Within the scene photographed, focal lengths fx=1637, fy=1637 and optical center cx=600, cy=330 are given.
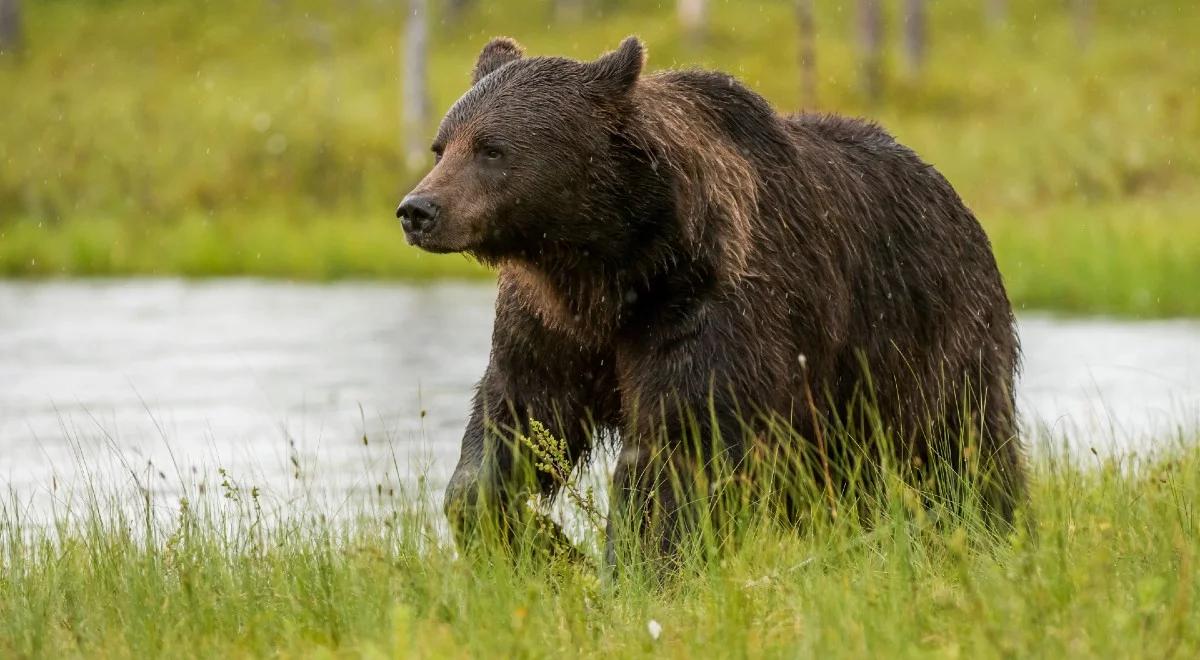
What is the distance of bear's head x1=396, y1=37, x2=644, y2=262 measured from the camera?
182 inches

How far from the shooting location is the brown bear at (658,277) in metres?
4.61

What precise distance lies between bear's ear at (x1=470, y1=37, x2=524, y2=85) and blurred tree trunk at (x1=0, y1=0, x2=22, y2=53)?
3031cm

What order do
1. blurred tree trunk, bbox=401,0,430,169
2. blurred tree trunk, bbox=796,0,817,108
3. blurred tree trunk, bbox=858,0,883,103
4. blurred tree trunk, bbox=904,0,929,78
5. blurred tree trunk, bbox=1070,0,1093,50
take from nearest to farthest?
blurred tree trunk, bbox=401,0,430,169 → blurred tree trunk, bbox=796,0,817,108 → blurred tree trunk, bbox=858,0,883,103 → blurred tree trunk, bbox=904,0,929,78 → blurred tree trunk, bbox=1070,0,1093,50

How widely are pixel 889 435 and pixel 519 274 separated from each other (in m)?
1.31

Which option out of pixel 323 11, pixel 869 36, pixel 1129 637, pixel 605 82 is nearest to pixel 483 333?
pixel 605 82

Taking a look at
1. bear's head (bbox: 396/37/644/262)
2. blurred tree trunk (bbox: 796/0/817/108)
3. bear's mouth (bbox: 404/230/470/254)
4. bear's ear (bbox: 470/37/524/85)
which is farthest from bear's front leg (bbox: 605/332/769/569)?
blurred tree trunk (bbox: 796/0/817/108)

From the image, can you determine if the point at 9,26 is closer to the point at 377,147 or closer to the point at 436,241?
the point at 377,147

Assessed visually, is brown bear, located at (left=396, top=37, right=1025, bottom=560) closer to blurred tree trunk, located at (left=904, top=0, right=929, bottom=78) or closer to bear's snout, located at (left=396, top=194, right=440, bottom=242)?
bear's snout, located at (left=396, top=194, right=440, bottom=242)

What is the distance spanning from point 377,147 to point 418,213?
1868 cm

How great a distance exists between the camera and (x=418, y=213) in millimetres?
4430

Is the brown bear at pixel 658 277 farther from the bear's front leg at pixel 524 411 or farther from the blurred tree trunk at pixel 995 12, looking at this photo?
the blurred tree trunk at pixel 995 12

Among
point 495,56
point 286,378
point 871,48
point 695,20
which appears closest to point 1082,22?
point 695,20

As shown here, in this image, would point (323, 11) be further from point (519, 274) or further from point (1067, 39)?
point (519, 274)

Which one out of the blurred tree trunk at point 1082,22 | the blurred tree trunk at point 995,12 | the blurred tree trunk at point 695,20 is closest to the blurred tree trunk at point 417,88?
the blurred tree trunk at point 695,20
